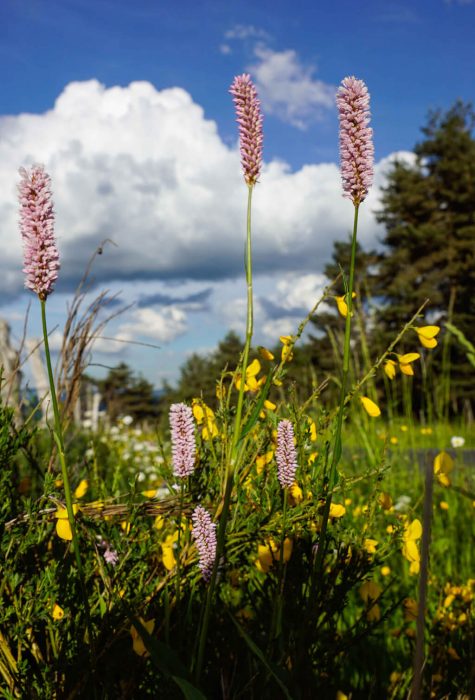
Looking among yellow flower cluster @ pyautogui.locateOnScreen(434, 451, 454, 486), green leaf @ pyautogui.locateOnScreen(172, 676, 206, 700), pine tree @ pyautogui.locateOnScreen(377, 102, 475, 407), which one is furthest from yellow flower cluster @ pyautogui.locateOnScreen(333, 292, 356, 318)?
pine tree @ pyautogui.locateOnScreen(377, 102, 475, 407)

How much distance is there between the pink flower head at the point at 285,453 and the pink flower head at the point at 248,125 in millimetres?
461

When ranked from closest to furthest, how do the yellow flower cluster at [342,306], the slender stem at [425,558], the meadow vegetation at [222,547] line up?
the slender stem at [425,558]
the meadow vegetation at [222,547]
the yellow flower cluster at [342,306]

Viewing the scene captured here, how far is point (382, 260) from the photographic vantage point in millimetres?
30969

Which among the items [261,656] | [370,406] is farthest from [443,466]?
[261,656]

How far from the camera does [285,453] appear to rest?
1.18 meters

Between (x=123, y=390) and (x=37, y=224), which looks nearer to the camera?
(x=37, y=224)

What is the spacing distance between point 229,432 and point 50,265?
0.70m

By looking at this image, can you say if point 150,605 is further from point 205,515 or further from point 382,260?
point 382,260

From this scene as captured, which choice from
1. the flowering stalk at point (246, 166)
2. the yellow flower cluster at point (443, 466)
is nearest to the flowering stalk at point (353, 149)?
the flowering stalk at point (246, 166)

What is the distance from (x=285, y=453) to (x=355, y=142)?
0.55 metres

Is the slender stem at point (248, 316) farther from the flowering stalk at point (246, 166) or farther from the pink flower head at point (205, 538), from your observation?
the pink flower head at point (205, 538)

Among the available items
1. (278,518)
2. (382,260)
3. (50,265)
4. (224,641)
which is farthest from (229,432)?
(382,260)

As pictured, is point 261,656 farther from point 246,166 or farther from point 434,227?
point 434,227

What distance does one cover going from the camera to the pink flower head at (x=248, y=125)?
915mm
